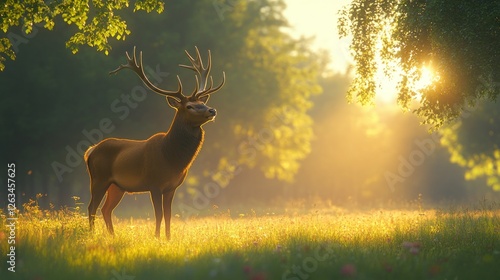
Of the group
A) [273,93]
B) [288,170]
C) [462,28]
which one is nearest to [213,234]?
[462,28]

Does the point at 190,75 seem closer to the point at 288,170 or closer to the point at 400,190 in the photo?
the point at 288,170

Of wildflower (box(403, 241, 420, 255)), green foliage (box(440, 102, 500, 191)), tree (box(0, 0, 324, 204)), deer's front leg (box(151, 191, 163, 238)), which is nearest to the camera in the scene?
wildflower (box(403, 241, 420, 255))

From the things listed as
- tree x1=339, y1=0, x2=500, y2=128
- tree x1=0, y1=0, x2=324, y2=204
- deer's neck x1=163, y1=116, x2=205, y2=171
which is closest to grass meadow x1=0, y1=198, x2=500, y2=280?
deer's neck x1=163, y1=116, x2=205, y2=171

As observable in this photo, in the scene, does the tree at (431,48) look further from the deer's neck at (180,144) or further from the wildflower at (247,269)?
the wildflower at (247,269)

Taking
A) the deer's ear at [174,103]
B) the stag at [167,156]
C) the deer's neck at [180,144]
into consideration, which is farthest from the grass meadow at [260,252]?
the deer's ear at [174,103]

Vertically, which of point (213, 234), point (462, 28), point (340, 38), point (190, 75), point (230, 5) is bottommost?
point (213, 234)

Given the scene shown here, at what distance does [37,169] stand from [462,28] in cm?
2735

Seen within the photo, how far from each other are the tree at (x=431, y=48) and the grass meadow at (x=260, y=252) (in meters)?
3.59

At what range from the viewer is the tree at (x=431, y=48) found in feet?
46.3

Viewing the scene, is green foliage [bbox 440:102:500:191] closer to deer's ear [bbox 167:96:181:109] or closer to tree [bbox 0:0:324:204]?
tree [bbox 0:0:324:204]

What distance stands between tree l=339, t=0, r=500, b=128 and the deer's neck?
5.66 metres

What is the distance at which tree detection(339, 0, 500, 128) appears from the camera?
556 inches

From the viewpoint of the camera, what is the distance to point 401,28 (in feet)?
52.3

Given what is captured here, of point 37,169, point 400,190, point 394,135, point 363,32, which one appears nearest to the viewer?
point 363,32
